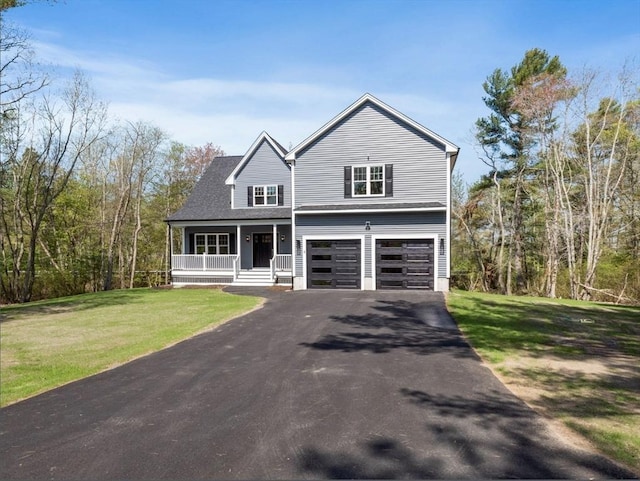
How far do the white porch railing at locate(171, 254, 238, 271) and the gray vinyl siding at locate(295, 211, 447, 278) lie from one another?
419 cm

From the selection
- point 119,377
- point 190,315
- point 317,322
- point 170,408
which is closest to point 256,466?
point 170,408

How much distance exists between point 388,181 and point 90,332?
40.0 ft

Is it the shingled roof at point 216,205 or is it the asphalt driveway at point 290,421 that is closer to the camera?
the asphalt driveway at point 290,421

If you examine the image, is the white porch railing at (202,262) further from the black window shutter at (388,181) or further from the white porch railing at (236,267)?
the black window shutter at (388,181)

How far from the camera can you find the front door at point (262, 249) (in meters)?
21.1

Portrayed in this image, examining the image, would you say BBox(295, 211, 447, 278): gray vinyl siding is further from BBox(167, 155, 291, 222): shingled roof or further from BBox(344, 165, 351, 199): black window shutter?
BBox(167, 155, 291, 222): shingled roof

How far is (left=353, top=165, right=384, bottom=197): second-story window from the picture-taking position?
17.2 metres

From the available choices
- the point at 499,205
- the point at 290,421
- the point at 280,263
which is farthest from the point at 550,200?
the point at 290,421

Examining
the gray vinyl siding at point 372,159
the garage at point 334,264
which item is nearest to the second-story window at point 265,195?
the gray vinyl siding at point 372,159

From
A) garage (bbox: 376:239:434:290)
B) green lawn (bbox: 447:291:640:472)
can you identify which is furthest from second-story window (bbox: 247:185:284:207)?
green lawn (bbox: 447:291:640:472)

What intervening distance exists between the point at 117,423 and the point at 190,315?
740cm

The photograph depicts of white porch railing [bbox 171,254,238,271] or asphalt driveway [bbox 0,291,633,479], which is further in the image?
white porch railing [bbox 171,254,238,271]

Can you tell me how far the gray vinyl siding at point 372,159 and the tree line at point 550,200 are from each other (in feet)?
25.7

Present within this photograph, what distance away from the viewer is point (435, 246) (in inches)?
641
